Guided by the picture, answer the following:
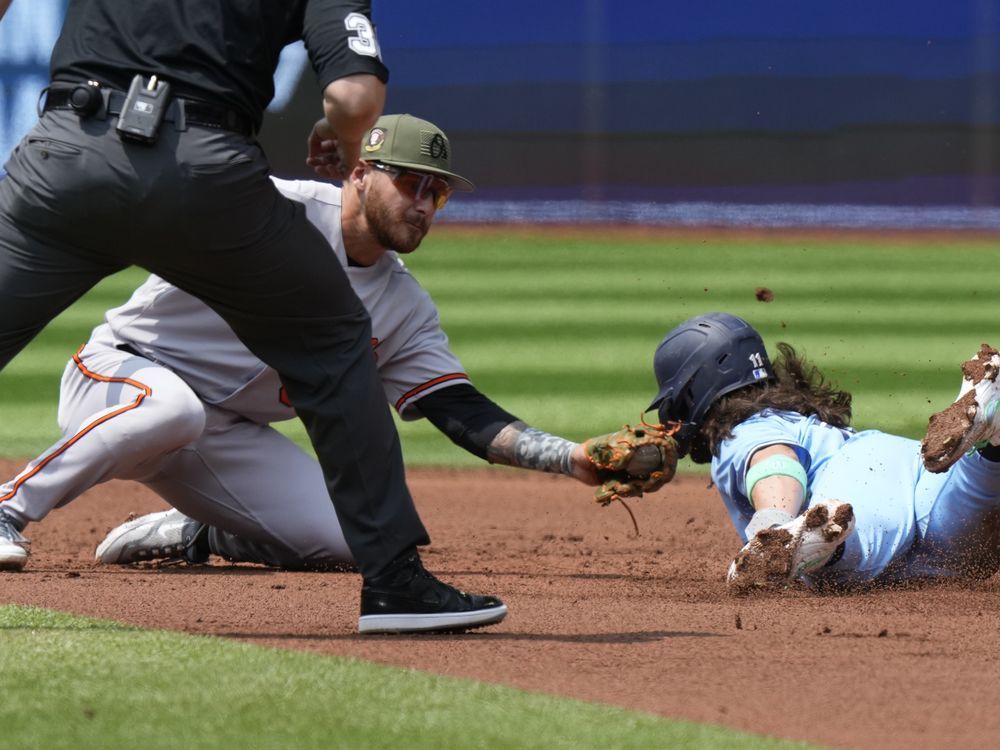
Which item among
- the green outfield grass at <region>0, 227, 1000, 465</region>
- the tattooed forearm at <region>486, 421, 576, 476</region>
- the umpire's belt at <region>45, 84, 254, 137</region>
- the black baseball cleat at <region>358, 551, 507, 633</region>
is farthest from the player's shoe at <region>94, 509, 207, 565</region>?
the green outfield grass at <region>0, 227, 1000, 465</region>

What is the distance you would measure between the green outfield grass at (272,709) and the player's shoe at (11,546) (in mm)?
1283

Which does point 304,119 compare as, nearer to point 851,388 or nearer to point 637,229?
point 637,229

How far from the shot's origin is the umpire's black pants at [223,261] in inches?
114

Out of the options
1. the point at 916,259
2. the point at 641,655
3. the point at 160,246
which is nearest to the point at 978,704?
the point at 641,655

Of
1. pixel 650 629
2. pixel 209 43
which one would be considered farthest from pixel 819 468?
pixel 209 43

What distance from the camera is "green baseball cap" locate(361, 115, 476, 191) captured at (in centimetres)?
416

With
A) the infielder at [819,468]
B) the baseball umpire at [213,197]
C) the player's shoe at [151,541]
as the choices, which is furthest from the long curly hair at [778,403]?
the player's shoe at [151,541]

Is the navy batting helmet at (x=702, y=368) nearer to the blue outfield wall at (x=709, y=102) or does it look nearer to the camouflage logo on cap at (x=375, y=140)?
the camouflage logo on cap at (x=375, y=140)

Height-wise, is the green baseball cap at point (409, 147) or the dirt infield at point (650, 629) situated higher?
the green baseball cap at point (409, 147)

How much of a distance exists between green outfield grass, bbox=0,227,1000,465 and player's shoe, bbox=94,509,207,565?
2.90m

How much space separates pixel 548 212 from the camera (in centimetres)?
1078

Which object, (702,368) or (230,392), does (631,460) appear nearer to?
(702,368)

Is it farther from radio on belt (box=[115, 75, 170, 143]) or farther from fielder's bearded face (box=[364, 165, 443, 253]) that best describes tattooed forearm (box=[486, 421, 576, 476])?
radio on belt (box=[115, 75, 170, 143])

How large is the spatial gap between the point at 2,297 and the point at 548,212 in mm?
7931
